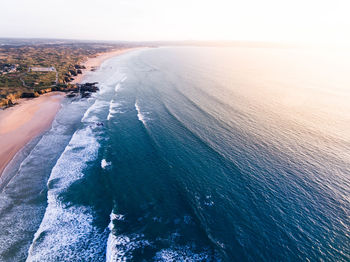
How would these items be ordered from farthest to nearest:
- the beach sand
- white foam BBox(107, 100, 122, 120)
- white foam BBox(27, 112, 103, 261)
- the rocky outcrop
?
the rocky outcrop
white foam BBox(107, 100, 122, 120)
the beach sand
white foam BBox(27, 112, 103, 261)

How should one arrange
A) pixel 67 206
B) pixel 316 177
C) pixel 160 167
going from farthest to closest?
pixel 160 167 → pixel 316 177 → pixel 67 206

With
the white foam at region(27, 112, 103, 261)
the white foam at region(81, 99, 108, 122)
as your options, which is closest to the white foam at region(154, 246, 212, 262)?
the white foam at region(27, 112, 103, 261)

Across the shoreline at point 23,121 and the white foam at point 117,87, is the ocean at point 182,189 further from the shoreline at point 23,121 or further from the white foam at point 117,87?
the white foam at point 117,87

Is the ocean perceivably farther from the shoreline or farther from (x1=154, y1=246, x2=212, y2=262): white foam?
the shoreline

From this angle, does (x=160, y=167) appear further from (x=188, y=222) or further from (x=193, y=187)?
(x=188, y=222)

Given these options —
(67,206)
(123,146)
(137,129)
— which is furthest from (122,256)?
(137,129)

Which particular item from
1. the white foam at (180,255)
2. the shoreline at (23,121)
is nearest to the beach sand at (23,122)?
the shoreline at (23,121)

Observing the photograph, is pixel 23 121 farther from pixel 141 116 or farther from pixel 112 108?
pixel 141 116
